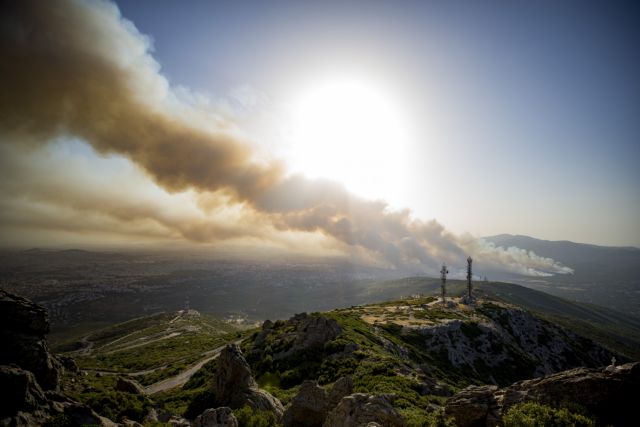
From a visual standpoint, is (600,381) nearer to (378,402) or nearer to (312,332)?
(378,402)

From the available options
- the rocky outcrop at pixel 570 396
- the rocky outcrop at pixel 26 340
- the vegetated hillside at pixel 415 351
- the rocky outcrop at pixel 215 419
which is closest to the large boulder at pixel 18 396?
the rocky outcrop at pixel 26 340

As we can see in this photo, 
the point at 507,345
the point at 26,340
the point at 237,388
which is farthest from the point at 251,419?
the point at 507,345

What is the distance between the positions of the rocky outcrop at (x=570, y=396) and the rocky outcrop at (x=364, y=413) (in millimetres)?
3696

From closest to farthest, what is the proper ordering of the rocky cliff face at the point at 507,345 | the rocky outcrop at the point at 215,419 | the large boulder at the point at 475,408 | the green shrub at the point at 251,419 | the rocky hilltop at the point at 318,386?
1. the rocky hilltop at the point at 318,386
2. the large boulder at the point at 475,408
3. the rocky outcrop at the point at 215,419
4. the green shrub at the point at 251,419
5. the rocky cliff face at the point at 507,345

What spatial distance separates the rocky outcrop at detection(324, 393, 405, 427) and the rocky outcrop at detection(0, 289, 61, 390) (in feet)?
67.3

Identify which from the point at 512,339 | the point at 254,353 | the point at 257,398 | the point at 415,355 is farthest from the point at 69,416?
the point at 512,339

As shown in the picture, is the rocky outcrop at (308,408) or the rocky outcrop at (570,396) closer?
the rocky outcrop at (570,396)

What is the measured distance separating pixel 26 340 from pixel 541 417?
32943mm

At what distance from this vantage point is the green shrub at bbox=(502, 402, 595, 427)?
14.4 m

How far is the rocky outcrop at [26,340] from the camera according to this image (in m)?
20.6

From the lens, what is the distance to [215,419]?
776 inches

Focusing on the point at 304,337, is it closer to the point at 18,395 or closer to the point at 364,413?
the point at 364,413

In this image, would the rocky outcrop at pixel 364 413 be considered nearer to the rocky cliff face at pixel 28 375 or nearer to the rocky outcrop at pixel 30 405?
the rocky outcrop at pixel 30 405

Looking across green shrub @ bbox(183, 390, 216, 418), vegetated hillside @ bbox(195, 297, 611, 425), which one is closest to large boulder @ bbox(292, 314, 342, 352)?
vegetated hillside @ bbox(195, 297, 611, 425)
